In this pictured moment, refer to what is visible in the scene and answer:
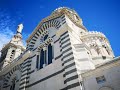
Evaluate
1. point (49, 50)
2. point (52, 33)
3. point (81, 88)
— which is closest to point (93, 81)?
point (81, 88)

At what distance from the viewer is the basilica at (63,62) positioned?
9.49 m

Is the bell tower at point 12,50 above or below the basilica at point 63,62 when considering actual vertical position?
above

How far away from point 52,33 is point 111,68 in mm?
8706

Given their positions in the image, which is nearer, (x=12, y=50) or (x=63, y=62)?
(x=63, y=62)

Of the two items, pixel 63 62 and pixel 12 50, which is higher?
pixel 12 50

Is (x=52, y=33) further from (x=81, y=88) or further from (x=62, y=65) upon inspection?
(x=81, y=88)

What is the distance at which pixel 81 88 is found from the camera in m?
9.26

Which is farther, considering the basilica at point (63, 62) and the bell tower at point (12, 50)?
the bell tower at point (12, 50)

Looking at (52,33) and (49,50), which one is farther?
(52,33)

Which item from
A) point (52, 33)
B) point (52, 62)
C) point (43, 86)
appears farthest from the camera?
point (52, 33)

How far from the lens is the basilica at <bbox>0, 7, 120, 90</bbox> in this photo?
31.1 ft

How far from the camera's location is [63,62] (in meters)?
11.8

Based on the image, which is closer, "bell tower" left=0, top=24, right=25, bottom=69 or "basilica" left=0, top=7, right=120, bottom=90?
"basilica" left=0, top=7, right=120, bottom=90

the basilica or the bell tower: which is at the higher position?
the bell tower
